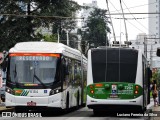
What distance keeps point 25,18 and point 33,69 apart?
55.3ft

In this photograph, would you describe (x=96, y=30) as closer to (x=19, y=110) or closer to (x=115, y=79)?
(x=19, y=110)

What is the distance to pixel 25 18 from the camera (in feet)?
135

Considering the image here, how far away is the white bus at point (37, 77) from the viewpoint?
24234 millimetres

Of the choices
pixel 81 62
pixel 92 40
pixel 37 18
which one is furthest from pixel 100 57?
pixel 92 40

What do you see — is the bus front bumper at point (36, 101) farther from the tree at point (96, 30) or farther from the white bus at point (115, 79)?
the tree at point (96, 30)

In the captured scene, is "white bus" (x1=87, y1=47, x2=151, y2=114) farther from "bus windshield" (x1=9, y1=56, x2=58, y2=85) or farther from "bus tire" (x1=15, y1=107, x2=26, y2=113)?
"bus tire" (x1=15, y1=107, x2=26, y2=113)

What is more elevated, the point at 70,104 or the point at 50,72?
the point at 50,72

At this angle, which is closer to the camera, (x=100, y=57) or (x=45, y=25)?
(x=100, y=57)

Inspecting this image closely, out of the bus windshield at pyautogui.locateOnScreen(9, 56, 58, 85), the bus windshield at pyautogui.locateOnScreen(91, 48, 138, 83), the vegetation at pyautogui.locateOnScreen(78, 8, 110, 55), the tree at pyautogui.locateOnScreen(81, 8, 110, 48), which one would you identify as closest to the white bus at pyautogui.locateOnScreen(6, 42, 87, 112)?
the bus windshield at pyautogui.locateOnScreen(9, 56, 58, 85)

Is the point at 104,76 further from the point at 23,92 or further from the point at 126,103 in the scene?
the point at 23,92

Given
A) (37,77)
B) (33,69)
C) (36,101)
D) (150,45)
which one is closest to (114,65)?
(37,77)

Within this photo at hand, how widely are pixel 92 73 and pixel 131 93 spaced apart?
1.82m

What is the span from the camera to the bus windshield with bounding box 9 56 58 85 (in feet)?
80.3

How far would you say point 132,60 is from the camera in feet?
78.4
